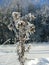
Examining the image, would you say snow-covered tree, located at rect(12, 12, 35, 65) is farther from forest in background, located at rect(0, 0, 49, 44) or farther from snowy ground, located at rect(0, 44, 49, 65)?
forest in background, located at rect(0, 0, 49, 44)

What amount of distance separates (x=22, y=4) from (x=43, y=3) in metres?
1.87

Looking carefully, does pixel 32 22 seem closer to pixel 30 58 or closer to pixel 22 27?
pixel 30 58

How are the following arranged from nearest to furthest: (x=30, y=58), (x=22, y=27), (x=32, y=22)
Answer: (x=22, y=27) < (x=30, y=58) < (x=32, y=22)

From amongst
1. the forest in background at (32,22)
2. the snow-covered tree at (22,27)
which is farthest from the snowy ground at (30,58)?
the forest in background at (32,22)

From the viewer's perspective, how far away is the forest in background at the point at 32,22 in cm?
2017

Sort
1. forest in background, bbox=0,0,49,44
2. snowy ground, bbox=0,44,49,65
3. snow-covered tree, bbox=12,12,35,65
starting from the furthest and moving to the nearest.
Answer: forest in background, bbox=0,0,49,44
snowy ground, bbox=0,44,49,65
snow-covered tree, bbox=12,12,35,65

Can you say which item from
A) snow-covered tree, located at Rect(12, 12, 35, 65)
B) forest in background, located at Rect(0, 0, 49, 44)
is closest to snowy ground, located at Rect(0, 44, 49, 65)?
snow-covered tree, located at Rect(12, 12, 35, 65)

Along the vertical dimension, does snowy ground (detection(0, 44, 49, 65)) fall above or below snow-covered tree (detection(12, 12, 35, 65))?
below

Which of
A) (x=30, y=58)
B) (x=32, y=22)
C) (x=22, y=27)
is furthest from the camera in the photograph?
(x=32, y=22)

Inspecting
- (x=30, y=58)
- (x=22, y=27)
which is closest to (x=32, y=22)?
(x=30, y=58)

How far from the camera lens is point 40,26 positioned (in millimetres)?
20719

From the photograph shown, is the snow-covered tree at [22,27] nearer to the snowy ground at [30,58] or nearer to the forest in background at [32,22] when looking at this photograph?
the snowy ground at [30,58]

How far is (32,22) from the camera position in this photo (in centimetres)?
2008

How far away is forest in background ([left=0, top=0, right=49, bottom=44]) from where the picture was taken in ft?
66.2
